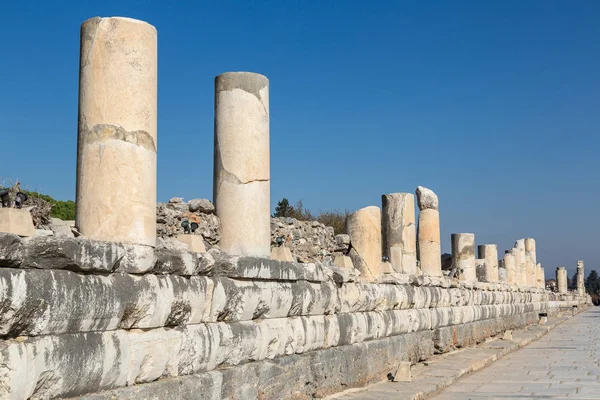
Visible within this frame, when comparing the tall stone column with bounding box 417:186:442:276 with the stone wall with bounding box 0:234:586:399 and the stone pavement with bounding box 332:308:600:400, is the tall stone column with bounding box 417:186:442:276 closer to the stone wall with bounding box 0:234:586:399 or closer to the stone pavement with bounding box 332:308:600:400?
the stone pavement with bounding box 332:308:600:400

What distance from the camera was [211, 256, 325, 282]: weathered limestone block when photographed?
5728mm

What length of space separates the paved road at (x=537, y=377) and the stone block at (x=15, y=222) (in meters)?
5.17

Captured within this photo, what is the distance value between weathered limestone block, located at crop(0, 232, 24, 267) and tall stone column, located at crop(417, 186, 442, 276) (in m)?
11.1

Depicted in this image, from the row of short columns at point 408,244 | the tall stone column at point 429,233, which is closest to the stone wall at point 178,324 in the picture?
the row of short columns at point 408,244

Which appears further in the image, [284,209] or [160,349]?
[284,209]

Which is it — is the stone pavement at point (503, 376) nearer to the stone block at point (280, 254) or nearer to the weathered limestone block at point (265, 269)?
the weathered limestone block at point (265, 269)

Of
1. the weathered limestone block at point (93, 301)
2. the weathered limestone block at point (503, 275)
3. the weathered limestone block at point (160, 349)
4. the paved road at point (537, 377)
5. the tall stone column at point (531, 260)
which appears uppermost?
the tall stone column at point (531, 260)

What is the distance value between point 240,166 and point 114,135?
6.19 feet

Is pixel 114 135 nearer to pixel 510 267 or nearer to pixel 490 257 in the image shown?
pixel 490 257

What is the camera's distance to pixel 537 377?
32.5ft

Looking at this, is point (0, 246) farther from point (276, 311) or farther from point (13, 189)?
point (276, 311)

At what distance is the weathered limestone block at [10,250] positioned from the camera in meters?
3.60

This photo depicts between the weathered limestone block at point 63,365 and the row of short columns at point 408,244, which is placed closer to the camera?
the weathered limestone block at point 63,365

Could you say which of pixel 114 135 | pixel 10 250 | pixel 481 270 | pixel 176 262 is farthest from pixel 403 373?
pixel 481 270
